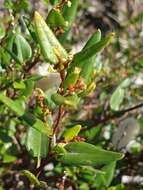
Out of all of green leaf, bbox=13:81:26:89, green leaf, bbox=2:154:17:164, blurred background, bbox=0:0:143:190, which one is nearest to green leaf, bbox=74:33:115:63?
green leaf, bbox=13:81:26:89

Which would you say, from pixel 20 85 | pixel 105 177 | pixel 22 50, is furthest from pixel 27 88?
pixel 105 177

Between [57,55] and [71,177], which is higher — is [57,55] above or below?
above

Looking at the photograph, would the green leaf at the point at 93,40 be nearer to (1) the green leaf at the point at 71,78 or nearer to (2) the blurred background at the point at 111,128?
(1) the green leaf at the point at 71,78

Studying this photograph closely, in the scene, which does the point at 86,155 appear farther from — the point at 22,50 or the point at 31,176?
the point at 22,50

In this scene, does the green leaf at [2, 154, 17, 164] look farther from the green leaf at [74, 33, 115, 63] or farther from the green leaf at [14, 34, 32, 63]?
the green leaf at [74, 33, 115, 63]

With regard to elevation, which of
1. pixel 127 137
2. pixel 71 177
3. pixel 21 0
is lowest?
pixel 71 177

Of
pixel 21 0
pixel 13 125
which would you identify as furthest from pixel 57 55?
pixel 13 125

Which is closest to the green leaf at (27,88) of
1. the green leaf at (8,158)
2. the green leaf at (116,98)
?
the green leaf at (8,158)

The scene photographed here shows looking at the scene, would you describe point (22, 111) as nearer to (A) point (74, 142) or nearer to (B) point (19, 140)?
(A) point (74, 142)
